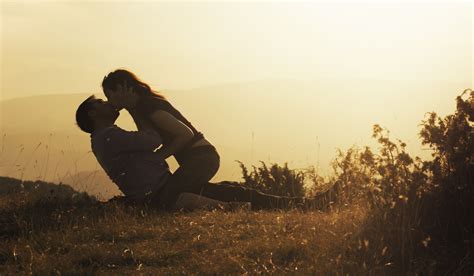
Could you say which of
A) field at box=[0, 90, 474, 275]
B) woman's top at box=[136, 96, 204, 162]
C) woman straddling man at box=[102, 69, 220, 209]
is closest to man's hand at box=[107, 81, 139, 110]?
woman straddling man at box=[102, 69, 220, 209]

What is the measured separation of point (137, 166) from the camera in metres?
7.71

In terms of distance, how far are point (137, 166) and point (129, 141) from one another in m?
0.33

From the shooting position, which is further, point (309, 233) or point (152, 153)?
point (152, 153)

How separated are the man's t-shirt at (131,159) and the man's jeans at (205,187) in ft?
0.56

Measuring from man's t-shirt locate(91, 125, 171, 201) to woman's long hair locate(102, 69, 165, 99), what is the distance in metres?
0.50

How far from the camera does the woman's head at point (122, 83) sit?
7.75 m

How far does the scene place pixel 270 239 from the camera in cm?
588

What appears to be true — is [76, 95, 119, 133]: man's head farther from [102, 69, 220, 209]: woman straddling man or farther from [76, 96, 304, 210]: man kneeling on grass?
[102, 69, 220, 209]: woman straddling man

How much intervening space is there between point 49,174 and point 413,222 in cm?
527

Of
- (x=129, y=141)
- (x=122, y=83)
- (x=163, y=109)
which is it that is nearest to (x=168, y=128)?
(x=163, y=109)

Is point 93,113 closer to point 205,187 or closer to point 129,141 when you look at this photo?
point 129,141

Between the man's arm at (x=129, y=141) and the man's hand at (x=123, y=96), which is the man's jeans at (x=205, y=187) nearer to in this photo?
the man's arm at (x=129, y=141)

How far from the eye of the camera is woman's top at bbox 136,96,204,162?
25.8 feet

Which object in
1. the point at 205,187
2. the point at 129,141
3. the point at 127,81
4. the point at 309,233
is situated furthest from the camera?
the point at 205,187
